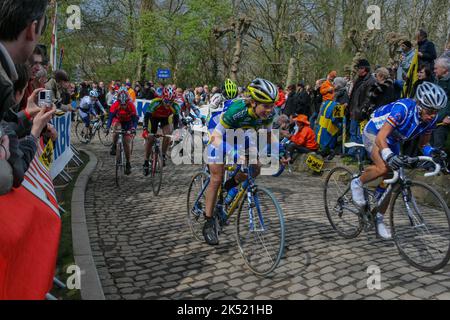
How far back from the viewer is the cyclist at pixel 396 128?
4.86m

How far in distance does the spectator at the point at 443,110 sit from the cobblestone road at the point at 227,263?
2858 millimetres

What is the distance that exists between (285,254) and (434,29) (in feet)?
87.5

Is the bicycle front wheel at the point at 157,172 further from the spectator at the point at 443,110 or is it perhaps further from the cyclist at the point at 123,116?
the spectator at the point at 443,110

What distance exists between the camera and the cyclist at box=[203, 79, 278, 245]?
5027 millimetres

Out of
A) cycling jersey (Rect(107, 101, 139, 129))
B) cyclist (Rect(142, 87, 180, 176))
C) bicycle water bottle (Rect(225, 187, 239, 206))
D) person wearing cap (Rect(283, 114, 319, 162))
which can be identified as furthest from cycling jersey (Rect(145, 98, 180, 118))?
bicycle water bottle (Rect(225, 187, 239, 206))

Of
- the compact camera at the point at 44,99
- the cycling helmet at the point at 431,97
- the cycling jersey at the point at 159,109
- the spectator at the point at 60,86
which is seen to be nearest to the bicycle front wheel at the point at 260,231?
the cycling helmet at the point at 431,97

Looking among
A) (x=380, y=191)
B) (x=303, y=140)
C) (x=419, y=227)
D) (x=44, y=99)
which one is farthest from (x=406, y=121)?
(x=303, y=140)

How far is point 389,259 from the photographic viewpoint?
5219mm

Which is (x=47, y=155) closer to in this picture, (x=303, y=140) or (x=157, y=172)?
(x=157, y=172)

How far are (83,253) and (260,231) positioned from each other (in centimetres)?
194

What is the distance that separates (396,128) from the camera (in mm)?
5105

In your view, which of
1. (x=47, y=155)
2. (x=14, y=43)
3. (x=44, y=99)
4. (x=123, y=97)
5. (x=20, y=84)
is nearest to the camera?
(x=14, y=43)
